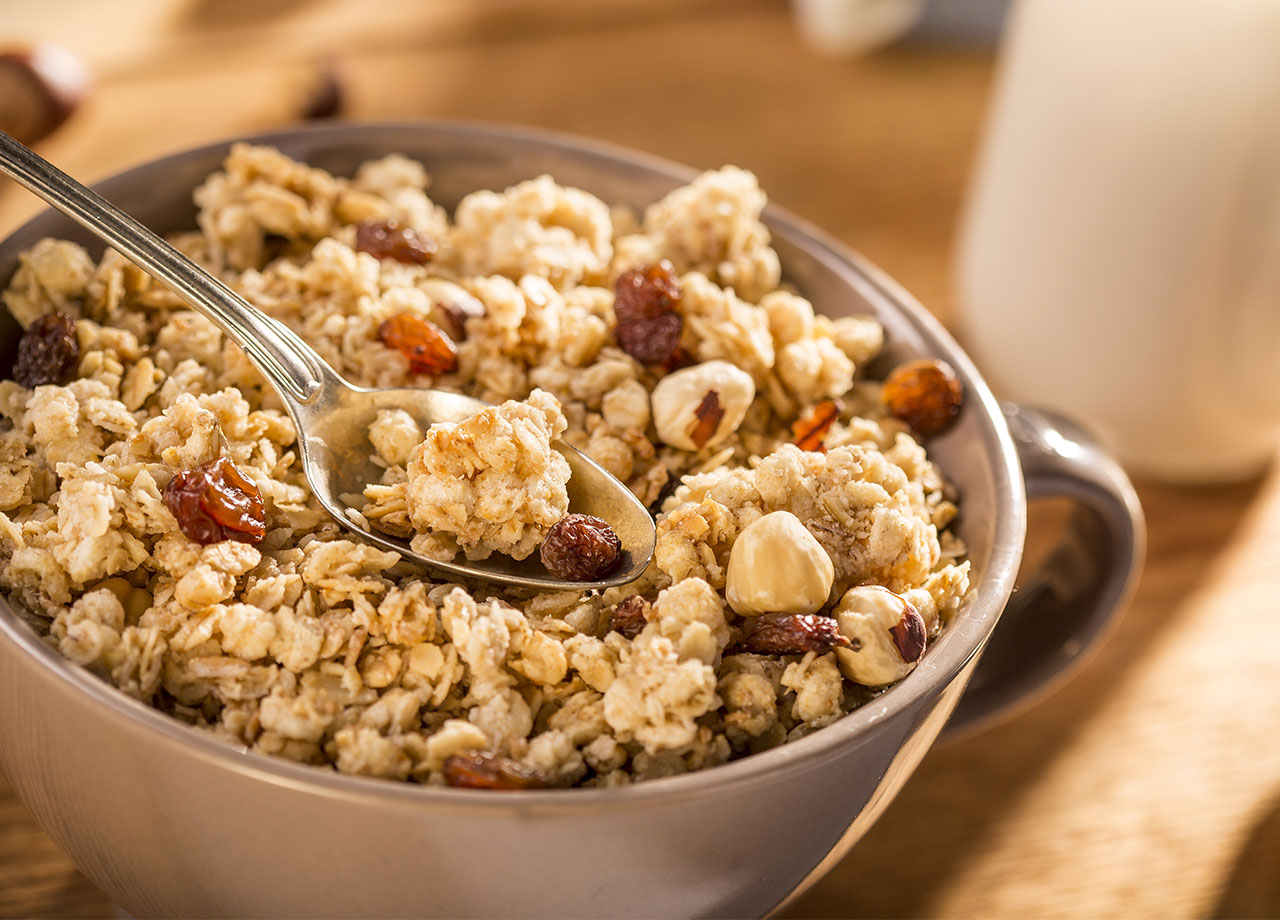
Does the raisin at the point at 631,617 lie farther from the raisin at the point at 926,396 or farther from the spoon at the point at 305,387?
the raisin at the point at 926,396

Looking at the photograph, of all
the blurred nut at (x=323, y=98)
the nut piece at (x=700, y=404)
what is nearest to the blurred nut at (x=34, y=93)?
the blurred nut at (x=323, y=98)

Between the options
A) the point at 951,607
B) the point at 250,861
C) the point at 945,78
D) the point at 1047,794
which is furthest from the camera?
the point at 945,78

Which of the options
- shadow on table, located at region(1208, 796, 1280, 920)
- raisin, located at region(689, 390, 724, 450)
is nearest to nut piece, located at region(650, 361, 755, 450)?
raisin, located at region(689, 390, 724, 450)

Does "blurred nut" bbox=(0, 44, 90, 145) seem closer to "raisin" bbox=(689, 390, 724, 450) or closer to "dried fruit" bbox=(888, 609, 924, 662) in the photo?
"raisin" bbox=(689, 390, 724, 450)

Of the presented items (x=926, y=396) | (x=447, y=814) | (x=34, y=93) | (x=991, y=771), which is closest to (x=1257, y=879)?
(x=991, y=771)

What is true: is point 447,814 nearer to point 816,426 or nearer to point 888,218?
point 816,426

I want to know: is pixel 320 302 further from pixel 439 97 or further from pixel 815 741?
pixel 439 97

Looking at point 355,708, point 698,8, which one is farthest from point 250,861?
point 698,8
